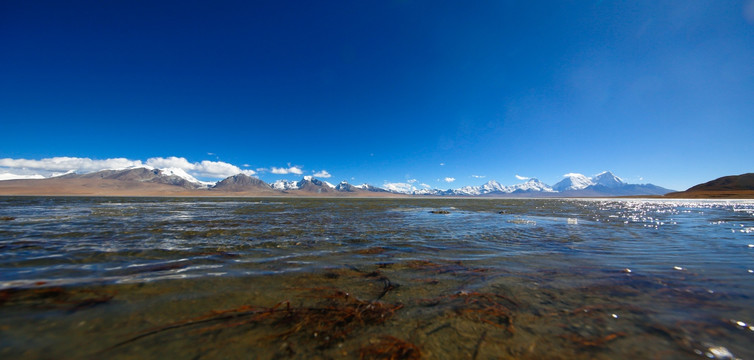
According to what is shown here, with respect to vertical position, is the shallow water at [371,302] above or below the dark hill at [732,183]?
below

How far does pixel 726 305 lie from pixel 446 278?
4532 millimetres

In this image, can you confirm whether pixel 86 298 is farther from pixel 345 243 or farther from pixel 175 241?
pixel 345 243

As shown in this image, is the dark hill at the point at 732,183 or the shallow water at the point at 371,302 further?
the dark hill at the point at 732,183

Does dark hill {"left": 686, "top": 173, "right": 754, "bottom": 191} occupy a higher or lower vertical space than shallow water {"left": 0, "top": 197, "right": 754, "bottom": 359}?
higher

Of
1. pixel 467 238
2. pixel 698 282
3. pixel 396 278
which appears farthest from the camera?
pixel 467 238

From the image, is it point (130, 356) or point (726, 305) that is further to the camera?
point (726, 305)

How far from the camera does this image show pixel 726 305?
437 centimetres

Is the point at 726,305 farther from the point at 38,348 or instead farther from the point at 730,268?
the point at 38,348

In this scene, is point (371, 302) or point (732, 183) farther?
point (732, 183)

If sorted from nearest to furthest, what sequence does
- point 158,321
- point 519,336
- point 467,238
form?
1. point 519,336
2. point 158,321
3. point 467,238

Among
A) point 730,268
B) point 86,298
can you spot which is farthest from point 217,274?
point 730,268

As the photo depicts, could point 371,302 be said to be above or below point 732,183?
below

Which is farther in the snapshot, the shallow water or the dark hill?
the dark hill

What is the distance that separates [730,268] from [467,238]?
268 inches
